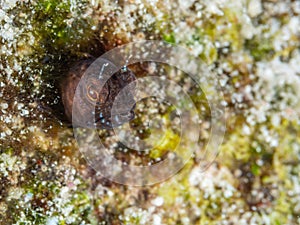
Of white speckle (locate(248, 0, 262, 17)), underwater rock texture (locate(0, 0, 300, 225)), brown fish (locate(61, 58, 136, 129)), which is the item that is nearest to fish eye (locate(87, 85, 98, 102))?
brown fish (locate(61, 58, 136, 129))

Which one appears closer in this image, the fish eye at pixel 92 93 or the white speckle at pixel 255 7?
the fish eye at pixel 92 93

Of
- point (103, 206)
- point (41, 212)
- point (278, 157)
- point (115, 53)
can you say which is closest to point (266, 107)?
point (278, 157)

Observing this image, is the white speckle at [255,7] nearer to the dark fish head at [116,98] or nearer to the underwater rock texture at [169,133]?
the underwater rock texture at [169,133]

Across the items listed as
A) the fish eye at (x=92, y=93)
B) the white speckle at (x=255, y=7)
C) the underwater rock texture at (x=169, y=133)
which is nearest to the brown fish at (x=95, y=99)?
the fish eye at (x=92, y=93)

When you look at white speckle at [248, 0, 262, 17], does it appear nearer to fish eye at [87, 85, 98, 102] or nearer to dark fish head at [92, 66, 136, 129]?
dark fish head at [92, 66, 136, 129]

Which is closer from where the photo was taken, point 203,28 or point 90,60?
point 90,60

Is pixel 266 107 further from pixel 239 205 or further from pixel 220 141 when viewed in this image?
pixel 239 205

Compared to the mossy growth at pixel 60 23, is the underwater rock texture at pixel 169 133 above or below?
below

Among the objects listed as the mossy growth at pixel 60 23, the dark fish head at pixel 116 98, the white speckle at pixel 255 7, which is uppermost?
the mossy growth at pixel 60 23
